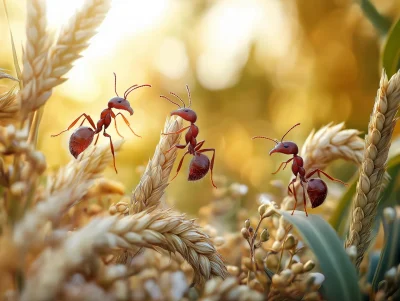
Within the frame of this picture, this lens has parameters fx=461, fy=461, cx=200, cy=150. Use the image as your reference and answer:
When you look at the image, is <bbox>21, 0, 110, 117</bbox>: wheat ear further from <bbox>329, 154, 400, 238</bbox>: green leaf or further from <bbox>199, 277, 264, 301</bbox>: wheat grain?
<bbox>329, 154, 400, 238</bbox>: green leaf

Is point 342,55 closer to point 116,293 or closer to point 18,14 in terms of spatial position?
point 18,14

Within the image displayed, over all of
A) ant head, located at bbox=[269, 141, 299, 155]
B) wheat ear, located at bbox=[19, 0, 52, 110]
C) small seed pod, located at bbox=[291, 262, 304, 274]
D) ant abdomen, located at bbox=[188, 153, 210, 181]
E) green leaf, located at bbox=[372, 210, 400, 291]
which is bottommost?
green leaf, located at bbox=[372, 210, 400, 291]

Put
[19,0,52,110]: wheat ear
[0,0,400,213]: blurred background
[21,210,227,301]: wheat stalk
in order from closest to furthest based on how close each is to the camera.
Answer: [21,210,227,301]: wheat stalk
[19,0,52,110]: wheat ear
[0,0,400,213]: blurred background

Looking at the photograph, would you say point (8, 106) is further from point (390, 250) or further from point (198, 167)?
point (390, 250)

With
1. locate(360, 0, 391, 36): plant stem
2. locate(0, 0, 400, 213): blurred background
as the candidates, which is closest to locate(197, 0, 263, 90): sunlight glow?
locate(0, 0, 400, 213): blurred background

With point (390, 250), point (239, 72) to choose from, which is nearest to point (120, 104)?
point (390, 250)

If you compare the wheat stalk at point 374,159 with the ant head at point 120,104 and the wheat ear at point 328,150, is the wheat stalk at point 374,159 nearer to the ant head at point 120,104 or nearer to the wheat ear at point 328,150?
the wheat ear at point 328,150

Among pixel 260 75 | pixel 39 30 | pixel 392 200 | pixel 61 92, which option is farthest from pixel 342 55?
pixel 39 30

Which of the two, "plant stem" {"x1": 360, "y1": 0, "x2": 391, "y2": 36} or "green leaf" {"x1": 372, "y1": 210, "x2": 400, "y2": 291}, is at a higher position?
"plant stem" {"x1": 360, "y1": 0, "x2": 391, "y2": 36}
